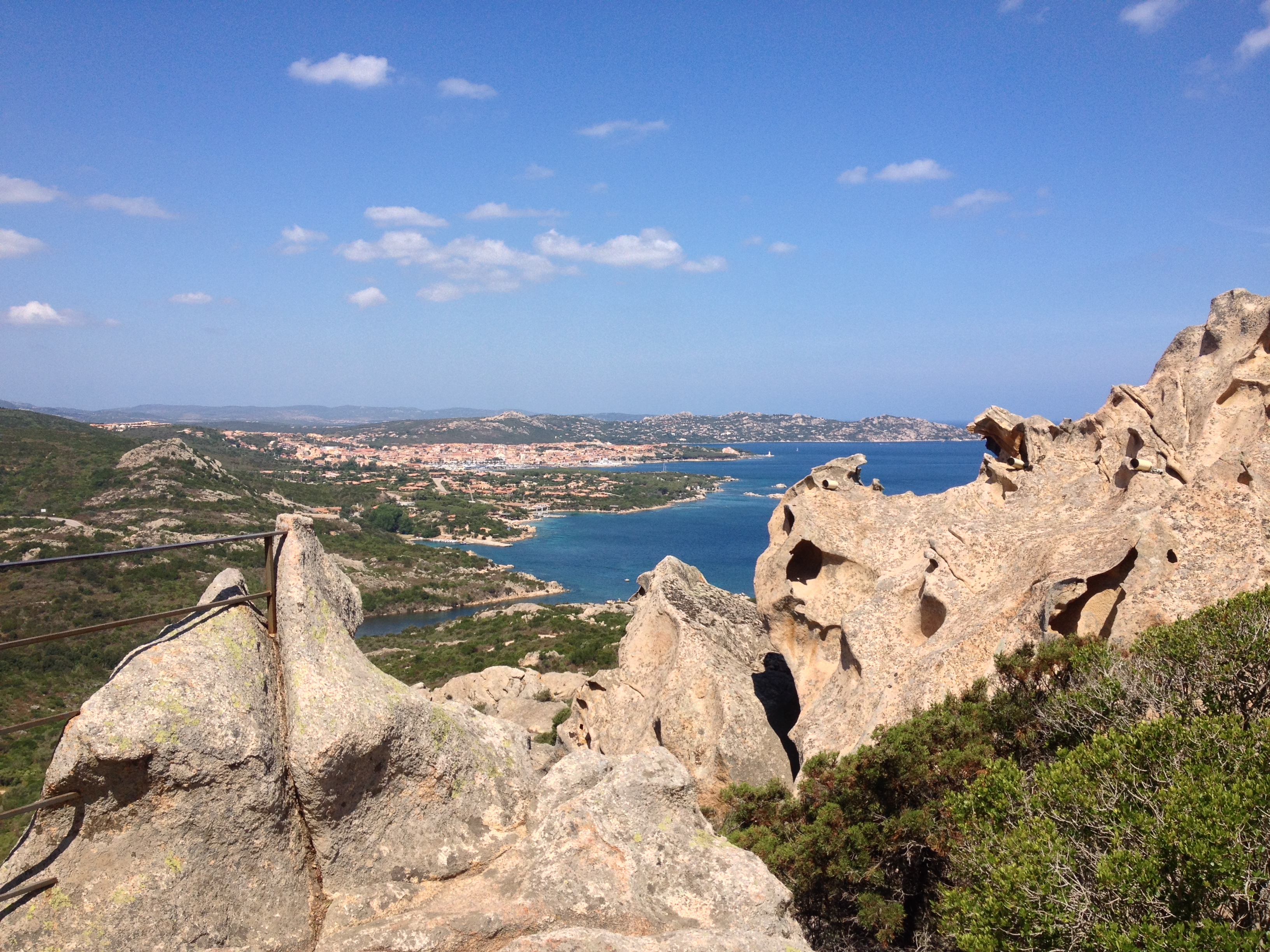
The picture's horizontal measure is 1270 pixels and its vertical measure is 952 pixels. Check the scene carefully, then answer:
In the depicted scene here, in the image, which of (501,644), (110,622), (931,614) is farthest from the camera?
(501,644)

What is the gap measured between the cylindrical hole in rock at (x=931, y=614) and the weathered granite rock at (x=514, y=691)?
41.7ft

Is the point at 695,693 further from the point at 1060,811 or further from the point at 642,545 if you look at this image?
the point at 642,545

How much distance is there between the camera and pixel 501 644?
4669 centimetres

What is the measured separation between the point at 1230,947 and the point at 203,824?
20.6ft

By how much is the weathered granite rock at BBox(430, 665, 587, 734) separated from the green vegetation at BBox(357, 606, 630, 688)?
15.2ft

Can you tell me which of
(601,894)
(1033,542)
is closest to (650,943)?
(601,894)

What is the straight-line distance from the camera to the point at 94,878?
531 centimetres

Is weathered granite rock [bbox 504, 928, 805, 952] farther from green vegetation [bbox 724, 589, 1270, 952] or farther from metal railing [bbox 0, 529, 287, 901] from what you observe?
metal railing [bbox 0, 529, 287, 901]

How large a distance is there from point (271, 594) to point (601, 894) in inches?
134

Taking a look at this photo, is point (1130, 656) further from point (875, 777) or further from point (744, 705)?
point (744, 705)

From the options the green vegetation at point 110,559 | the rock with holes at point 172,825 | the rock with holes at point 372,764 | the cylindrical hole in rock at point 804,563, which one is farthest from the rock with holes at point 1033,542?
the green vegetation at point 110,559

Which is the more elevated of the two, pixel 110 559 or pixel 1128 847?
pixel 1128 847

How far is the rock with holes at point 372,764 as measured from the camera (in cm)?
612

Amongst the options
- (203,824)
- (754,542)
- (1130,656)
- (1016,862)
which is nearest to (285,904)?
(203,824)
